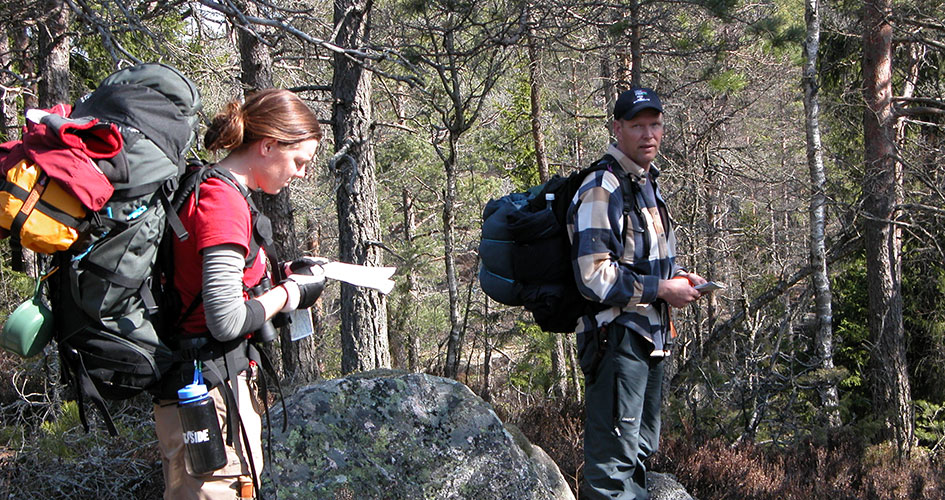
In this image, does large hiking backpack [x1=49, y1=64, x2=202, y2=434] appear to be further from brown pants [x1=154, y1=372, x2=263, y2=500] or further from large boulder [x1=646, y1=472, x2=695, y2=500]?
large boulder [x1=646, y1=472, x2=695, y2=500]

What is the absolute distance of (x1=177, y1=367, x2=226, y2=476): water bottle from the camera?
2.04 metres

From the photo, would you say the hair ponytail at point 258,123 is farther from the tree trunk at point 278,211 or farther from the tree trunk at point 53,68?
the tree trunk at point 53,68

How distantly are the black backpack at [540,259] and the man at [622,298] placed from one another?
0.29ft

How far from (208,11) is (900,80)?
38.5 feet

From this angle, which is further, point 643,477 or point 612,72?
point 612,72

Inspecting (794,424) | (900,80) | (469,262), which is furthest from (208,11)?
(469,262)

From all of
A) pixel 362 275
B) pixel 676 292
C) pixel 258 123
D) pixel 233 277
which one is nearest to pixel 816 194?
pixel 676 292

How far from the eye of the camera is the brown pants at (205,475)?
6.91 ft

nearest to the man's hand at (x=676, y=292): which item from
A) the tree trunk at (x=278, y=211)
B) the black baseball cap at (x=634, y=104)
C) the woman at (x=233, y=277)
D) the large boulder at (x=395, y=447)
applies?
the black baseball cap at (x=634, y=104)

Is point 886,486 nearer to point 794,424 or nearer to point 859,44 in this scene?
point 794,424

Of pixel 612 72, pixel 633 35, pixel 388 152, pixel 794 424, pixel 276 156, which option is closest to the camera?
pixel 276 156

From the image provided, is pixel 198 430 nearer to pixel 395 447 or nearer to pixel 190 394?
pixel 190 394

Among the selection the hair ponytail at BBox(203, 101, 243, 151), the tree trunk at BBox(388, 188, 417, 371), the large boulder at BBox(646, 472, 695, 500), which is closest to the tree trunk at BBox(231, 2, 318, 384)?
the large boulder at BBox(646, 472, 695, 500)

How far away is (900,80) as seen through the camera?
1247cm
